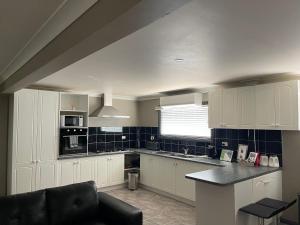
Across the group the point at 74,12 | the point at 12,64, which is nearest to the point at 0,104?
the point at 12,64

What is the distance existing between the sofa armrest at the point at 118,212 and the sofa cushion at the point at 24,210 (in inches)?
27.3

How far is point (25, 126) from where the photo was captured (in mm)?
4180

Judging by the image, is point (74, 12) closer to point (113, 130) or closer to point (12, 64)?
point (12, 64)

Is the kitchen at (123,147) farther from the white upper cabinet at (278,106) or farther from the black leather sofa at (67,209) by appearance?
the black leather sofa at (67,209)

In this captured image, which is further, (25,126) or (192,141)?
(192,141)

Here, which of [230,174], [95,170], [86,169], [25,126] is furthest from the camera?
[95,170]

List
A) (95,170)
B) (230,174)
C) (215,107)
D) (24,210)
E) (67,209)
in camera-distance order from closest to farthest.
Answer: (24,210) → (67,209) → (230,174) → (215,107) → (95,170)

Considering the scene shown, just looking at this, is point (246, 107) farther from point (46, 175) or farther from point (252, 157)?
point (46, 175)

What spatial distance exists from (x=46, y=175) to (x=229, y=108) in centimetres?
373

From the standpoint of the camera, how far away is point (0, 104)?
4.34 m

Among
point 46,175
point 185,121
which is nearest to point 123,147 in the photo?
point 185,121

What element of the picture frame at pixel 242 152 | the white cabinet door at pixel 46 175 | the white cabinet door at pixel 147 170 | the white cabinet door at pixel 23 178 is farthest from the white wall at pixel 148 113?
the white cabinet door at pixel 23 178

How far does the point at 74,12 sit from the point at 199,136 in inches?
160

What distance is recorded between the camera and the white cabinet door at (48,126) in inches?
172
